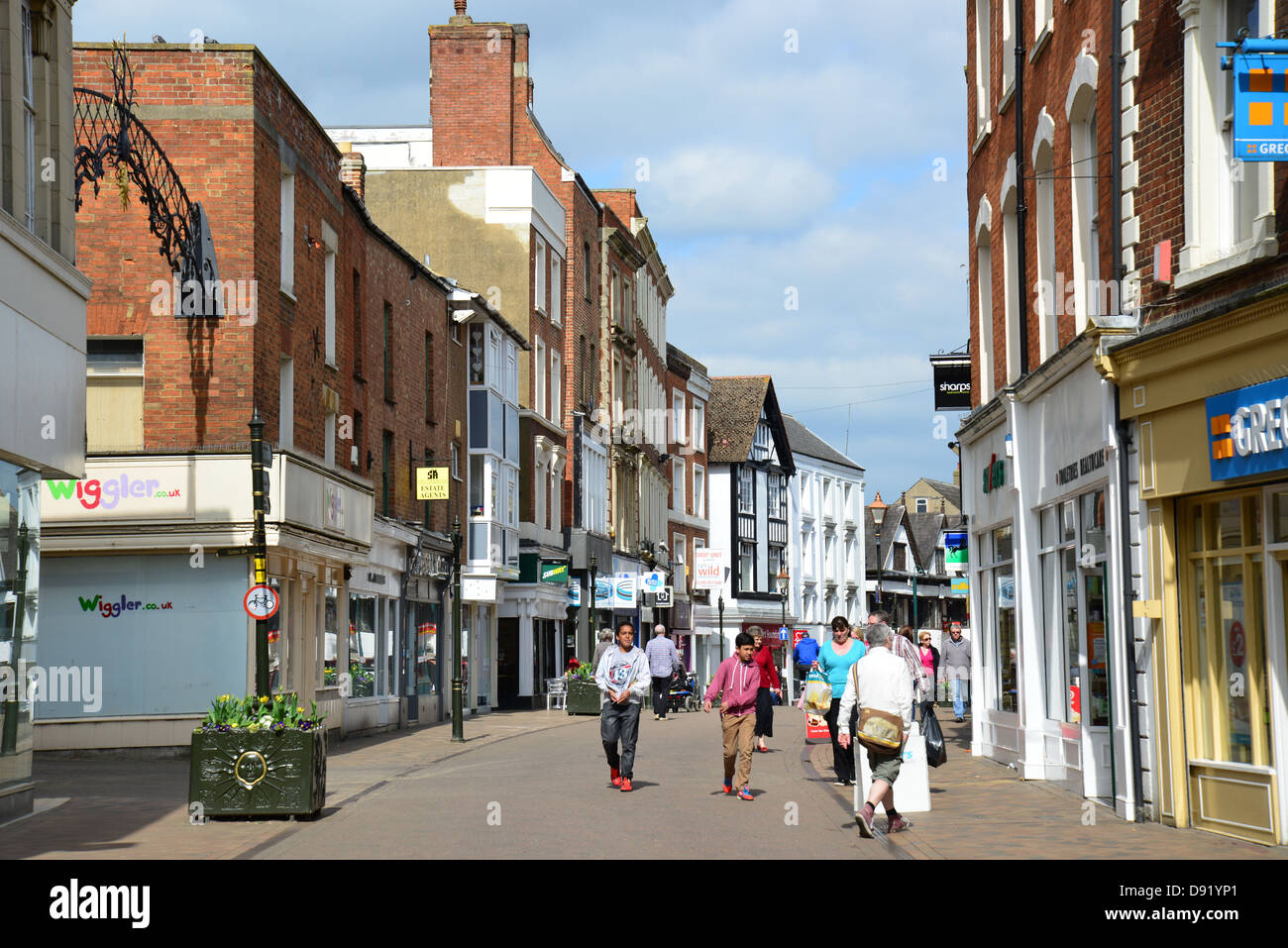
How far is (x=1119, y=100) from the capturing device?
15.1m

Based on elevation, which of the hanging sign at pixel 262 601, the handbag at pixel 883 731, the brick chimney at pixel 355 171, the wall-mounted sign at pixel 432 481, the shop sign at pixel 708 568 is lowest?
the handbag at pixel 883 731

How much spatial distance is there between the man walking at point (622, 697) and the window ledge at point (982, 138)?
9417 millimetres

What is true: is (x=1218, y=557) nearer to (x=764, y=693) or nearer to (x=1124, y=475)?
(x=1124, y=475)

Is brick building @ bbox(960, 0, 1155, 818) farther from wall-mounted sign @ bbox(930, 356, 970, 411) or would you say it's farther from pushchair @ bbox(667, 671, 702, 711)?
pushchair @ bbox(667, 671, 702, 711)

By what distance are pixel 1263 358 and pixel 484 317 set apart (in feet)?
90.7

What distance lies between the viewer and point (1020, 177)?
20.2 m

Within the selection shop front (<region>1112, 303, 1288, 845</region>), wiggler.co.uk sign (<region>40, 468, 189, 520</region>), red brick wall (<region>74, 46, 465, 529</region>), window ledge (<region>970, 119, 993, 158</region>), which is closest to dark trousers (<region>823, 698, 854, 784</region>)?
shop front (<region>1112, 303, 1288, 845</region>)

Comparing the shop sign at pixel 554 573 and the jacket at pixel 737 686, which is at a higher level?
the shop sign at pixel 554 573

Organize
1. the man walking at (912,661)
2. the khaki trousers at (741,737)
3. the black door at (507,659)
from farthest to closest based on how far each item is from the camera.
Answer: the black door at (507,659) → the man walking at (912,661) → the khaki trousers at (741,737)

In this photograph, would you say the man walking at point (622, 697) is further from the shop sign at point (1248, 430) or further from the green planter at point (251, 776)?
the shop sign at point (1248, 430)

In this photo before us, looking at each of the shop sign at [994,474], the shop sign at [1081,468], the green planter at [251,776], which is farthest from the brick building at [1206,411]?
the green planter at [251,776]

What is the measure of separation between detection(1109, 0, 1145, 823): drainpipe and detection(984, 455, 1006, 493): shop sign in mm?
5944

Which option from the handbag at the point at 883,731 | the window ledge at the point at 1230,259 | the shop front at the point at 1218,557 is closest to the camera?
the shop front at the point at 1218,557

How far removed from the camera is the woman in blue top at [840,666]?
59.4 feet
